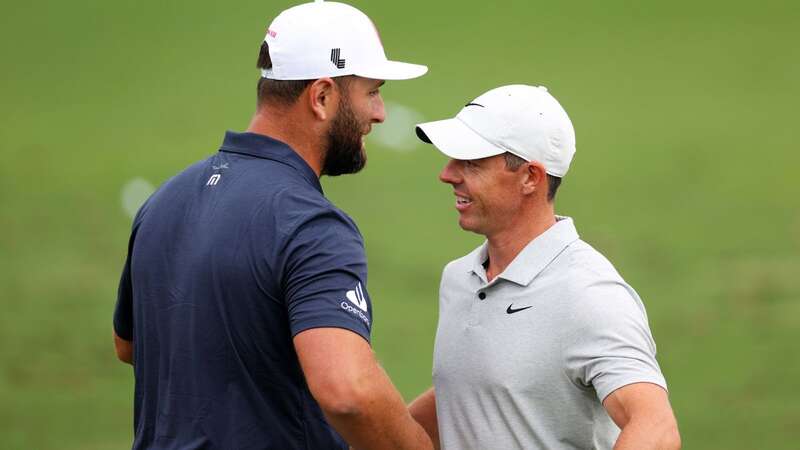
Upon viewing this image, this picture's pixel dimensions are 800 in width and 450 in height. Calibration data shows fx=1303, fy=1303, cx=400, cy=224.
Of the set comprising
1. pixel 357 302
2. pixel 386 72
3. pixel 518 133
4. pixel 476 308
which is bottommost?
pixel 476 308

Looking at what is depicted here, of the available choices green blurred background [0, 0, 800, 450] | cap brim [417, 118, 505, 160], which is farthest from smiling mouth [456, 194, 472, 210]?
green blurred background [0, 0, 800, 450]

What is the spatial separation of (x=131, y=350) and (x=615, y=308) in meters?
1.16

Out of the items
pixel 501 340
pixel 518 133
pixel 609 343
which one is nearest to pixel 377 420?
pixel 501 340

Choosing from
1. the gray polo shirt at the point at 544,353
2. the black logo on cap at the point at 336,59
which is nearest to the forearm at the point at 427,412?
the gray polo shirt at the point at 544,353

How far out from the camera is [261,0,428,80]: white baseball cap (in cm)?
270

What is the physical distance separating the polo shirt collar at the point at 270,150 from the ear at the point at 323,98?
11 cm

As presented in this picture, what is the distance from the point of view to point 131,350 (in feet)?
9.89

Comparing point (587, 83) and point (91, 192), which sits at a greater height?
point (587, 83)

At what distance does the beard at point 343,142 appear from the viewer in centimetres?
273

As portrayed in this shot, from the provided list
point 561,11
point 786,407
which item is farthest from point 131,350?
point 561,11

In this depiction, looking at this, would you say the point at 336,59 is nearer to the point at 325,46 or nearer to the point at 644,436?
the point at 325,46

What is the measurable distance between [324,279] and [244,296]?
17 centimetres

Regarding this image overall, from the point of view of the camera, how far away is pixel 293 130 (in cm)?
269

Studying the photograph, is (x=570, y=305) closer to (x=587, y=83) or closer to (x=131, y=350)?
(x=131, y=350)
